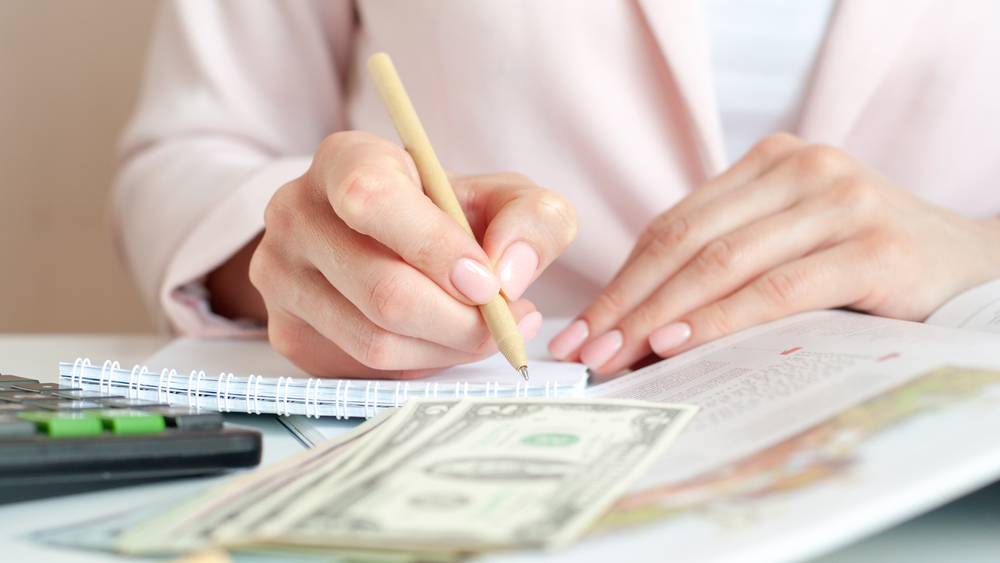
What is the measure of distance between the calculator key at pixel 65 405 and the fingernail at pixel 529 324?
211 mm

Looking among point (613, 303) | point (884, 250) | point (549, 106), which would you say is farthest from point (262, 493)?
point (549, 106)

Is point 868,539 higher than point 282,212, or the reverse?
point 282,212

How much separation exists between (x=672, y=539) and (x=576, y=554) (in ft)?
0.09

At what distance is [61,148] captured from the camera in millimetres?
1232

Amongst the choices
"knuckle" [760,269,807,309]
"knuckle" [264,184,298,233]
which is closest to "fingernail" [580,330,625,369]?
"knuckle" [760,269,807,309]

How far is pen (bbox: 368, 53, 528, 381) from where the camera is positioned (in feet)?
1.20

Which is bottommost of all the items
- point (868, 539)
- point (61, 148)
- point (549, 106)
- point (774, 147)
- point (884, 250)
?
point (868, 539)

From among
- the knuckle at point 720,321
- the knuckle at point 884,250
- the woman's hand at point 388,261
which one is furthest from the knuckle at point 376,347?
the knuckle at point 884,250

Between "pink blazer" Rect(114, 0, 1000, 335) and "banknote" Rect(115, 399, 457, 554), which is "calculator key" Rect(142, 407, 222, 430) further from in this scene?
"pink blazer" Rect(114, 0, 1000, 335)

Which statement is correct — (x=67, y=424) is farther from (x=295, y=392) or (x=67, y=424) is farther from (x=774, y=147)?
(x=774, y=147)

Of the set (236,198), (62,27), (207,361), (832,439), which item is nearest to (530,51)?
(236,198)

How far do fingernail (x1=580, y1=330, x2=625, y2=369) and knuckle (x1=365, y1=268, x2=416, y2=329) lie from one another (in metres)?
0.15

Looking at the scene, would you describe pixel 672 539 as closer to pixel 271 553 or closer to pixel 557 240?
pixel 271 553

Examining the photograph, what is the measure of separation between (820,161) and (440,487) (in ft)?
1.45
